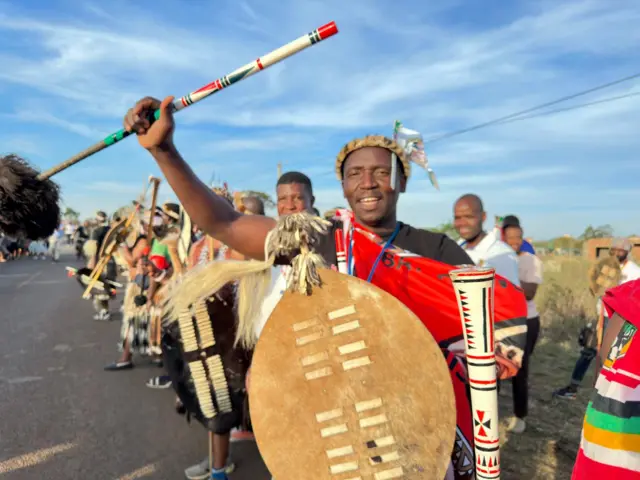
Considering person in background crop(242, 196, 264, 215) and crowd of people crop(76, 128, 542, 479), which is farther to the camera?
person in background crop(242, 196, 264, 215)

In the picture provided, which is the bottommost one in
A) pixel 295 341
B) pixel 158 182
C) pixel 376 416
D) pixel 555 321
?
pixel 555 321

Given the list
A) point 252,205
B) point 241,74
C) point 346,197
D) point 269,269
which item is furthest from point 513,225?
point 241,74

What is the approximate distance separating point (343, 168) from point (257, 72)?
2.19ft

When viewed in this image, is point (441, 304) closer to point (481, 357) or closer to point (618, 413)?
point (481, 357)

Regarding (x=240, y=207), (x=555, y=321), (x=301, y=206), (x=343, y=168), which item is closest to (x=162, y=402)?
(x=240, y=207)

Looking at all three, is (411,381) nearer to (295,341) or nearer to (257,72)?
(295,341)

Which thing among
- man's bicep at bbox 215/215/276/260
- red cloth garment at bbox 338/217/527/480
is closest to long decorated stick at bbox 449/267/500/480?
red cloth garment at bbox 338/217/527/480

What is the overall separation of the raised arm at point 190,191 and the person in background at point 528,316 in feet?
8.36

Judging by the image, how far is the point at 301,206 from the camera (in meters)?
3.60

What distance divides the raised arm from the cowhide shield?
33 centimetres

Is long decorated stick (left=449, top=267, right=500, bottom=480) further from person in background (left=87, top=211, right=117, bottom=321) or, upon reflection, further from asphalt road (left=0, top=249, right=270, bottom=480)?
person in background (left=87, top=211, right=117, bottom=321)

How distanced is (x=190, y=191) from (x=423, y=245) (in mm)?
910

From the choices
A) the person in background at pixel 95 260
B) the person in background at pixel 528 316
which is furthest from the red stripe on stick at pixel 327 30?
the person in background at pixel 95 260

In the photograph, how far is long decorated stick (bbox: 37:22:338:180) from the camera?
129 cm
